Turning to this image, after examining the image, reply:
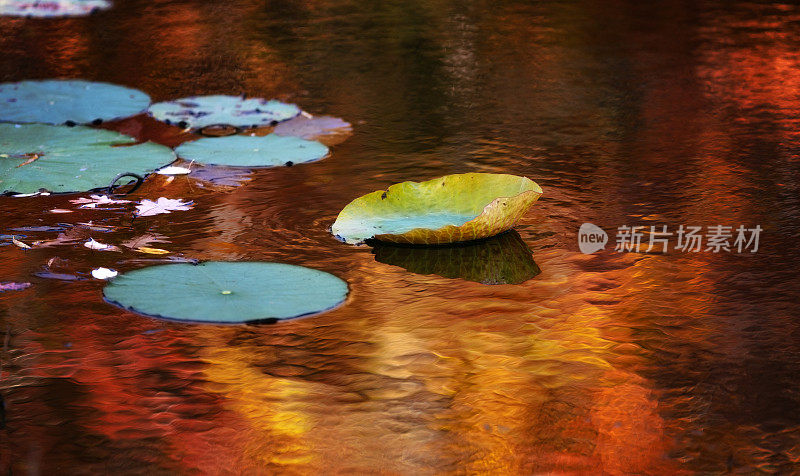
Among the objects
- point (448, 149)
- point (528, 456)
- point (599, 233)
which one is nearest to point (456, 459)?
A: point (528, 456)

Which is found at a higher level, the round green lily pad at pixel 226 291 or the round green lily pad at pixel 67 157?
the round green lily pad at pixel 67 157

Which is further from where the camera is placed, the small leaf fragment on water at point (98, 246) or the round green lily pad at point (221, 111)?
the round green lily pad at point (221, 111)

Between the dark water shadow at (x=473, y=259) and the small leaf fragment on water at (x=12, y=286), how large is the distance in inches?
31.3

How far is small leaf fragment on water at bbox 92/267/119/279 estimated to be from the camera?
2.22 metres

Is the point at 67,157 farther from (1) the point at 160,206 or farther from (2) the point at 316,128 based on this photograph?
(2) the point at 316,128

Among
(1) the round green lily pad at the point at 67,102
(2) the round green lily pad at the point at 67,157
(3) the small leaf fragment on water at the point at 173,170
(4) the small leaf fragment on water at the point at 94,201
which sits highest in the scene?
(1) the round green lily pad at the point at 67,102

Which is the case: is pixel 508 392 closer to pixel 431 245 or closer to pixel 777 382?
pixel 777 382

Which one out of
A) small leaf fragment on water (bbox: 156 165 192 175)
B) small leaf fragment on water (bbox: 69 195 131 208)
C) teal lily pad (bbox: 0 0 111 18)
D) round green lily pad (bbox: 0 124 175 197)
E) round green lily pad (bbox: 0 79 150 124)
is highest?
teal lily pad (bbox: 0 0 111 18)

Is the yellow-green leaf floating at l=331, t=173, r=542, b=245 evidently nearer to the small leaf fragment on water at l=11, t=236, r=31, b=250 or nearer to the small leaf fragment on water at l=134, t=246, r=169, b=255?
the small leaf fragment on water at l=134, t=246, r=169, b=255

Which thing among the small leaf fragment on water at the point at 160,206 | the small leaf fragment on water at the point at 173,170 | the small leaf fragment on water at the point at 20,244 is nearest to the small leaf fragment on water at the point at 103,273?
the small leaf fragment on water at the point at 20,244

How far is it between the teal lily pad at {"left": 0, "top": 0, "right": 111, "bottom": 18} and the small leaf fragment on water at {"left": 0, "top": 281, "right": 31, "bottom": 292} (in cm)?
418

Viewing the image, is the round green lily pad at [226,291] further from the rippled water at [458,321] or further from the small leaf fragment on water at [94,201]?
the small leaf fragment on water at [94,201]

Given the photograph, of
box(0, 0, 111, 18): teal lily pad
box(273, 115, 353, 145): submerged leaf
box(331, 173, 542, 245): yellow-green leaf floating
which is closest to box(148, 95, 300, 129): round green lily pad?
box(273, 115, 353, 145): submerged leaf

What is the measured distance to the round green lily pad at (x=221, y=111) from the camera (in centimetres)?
348
